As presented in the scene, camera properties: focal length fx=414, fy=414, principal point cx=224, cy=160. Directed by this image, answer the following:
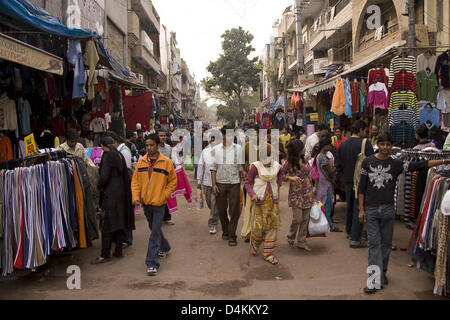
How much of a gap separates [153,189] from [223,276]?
1442 millimetres

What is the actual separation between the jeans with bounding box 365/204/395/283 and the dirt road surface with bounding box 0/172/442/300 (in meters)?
0.39

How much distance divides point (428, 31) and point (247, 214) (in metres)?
9.58

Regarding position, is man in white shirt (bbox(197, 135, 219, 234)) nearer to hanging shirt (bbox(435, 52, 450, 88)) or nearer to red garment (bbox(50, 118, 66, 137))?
red garment (bbox(50, 118, 66, 137))

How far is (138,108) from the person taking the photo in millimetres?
13008

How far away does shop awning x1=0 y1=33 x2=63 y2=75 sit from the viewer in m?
4.56

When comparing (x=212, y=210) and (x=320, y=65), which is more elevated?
(x=320, y=65)

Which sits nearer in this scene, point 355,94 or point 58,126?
point 58,126

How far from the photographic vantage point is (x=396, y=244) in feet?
21.5

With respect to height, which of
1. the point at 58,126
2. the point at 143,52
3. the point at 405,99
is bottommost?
the point at 58,126

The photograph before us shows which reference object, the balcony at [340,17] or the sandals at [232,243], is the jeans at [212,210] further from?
the balcony at [340,17]

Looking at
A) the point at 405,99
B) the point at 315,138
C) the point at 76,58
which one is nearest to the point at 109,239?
the point at 76,58

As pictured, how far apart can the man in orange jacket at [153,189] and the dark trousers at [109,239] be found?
0.71 meters

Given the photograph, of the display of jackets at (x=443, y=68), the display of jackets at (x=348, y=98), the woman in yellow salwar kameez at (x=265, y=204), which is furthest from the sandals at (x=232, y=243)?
the display of jackets at (x=348, y=98)

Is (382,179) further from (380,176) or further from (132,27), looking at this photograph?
(132,27)
